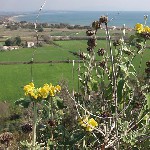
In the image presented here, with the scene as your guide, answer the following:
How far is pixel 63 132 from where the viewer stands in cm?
215

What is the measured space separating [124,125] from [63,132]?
17.8 inches

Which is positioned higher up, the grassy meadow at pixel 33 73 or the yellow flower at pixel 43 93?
the yellow flower at pixel 43 93

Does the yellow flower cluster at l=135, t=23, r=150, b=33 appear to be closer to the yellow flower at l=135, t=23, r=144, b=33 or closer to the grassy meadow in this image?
the yellow flower at l=135, t=23, r=144, b=33

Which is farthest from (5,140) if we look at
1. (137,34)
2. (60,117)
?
(137,34)

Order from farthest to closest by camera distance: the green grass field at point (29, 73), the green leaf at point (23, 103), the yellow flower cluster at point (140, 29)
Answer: the green grass field at point (29, 73)
the yellow flower cluster at point (140, 29)
the green leaf at point (23, 103)

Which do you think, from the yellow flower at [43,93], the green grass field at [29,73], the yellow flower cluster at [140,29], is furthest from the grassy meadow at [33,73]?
the yellow flower at [43,93]

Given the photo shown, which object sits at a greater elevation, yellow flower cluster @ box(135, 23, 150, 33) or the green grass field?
yellow flower cluster @ box(135, 23, 150, 33)

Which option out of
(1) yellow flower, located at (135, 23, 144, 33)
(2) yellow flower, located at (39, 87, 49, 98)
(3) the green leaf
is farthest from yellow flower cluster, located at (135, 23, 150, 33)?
(3) the green leaf

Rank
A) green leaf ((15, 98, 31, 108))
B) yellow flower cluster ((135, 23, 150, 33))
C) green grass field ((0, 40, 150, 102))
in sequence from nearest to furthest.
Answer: green leaf ((15, 98, 31, 108)), yellow flower cluster ((135, 23, 150, 33)), green grass field ((0, 40, 150, 102))

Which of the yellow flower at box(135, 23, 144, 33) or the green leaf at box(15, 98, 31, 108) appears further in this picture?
the yellow flower at box(135, 23, 144, 33)

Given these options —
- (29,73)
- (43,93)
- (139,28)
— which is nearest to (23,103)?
(43,93)

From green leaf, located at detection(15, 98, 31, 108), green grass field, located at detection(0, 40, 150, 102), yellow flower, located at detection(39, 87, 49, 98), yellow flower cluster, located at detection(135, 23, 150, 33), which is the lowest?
green grass field, located at detection(0, 40, 150, 102)

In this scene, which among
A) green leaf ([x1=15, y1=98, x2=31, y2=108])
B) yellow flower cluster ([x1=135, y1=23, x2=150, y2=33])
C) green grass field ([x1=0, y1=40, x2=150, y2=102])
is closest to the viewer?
green leaf ([x1=15, y1=98, x2=31, y2=108])

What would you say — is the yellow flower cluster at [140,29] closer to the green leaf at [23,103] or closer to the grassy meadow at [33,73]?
the green leaf at [23,103]
